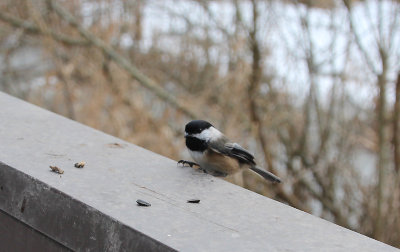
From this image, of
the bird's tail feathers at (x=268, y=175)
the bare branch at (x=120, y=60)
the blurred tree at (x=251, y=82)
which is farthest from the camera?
the bare branch at (x=120, y=60)

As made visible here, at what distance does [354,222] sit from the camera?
4.89 meters

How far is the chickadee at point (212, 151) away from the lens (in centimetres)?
282

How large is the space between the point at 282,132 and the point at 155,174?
11.8 feet

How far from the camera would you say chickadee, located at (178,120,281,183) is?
2.82m

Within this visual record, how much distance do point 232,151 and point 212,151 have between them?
126 millimetres

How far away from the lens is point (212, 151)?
114 inches

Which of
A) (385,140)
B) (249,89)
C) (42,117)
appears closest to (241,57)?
(249,89)

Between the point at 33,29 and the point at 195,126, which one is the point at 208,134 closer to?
the point at 195,126

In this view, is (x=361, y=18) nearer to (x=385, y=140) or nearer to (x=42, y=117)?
(x=385, y=140)

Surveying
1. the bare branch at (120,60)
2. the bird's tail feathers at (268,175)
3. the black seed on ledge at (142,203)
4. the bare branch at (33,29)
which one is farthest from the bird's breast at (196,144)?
the bare branch at (33,29)

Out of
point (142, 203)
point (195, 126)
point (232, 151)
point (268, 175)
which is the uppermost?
point (142, 203)

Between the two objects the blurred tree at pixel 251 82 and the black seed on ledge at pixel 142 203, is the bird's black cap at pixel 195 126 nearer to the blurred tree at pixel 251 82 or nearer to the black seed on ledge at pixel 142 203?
the black seed on ledge at pixel 142 203

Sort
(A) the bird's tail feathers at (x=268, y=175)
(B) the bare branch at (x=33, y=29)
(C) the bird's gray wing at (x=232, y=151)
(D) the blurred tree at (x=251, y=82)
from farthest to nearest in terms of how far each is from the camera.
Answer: (B) the bare branch at (x=33, y=29), (D) the blurred tree at (x=251, y=82), (A) the bird's tail feathers at (x=268, y=175), (C) the bird's gray wing at (x=232, y=151)

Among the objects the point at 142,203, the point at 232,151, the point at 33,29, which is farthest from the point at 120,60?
the point at 142,203
